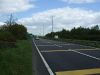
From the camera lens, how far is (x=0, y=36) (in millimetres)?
47688

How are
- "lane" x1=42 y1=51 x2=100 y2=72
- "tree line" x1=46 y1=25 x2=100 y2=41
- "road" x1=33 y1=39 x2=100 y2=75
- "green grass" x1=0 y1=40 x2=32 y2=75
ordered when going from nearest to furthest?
"green grass" x1=0 y1=40 x2=32 y2=75
"road" x1=33 y1=39 x2=100 y2=75
"lane" x1=42 y1=51 x2=100 y2=72
"tree line" x1=46 y1=25 x2=100 y2=41

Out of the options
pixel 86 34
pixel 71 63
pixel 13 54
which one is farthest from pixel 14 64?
pixel 86 34

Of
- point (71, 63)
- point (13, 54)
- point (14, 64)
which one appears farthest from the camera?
point (13, 54)

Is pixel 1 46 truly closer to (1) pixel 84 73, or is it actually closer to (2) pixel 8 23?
(1) pixel 84 73

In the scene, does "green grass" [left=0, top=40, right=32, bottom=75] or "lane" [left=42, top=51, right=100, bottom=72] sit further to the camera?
"lane" [left=42, top=51, right=100, bottom=72]

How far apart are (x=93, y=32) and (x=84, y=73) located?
301ft

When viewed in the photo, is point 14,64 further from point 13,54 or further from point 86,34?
point 86,34

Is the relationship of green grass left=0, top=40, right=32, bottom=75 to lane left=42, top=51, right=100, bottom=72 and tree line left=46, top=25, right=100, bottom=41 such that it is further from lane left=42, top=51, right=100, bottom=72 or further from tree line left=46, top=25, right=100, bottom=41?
tree line left=46, top=25, right=100, bottom=41

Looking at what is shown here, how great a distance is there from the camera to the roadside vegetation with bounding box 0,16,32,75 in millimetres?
15834

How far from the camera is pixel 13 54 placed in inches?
1091

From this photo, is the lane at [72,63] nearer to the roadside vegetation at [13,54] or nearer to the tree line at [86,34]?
the roadside vegetation at [13,54]

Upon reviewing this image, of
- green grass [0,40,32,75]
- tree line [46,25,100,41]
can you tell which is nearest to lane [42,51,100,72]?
green grass [0,40,32,75]

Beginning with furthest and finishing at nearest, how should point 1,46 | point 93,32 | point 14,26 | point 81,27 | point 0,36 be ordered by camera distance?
point 81,27
point 93,32
point 14,26
point 0,36
point 1,46

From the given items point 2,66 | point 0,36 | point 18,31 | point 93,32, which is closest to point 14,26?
point 18,31
